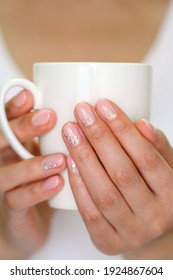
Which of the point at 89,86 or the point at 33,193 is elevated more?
the point at 89,86

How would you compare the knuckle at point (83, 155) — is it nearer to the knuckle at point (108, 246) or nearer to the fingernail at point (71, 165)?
the fingernail at point (71, 165)

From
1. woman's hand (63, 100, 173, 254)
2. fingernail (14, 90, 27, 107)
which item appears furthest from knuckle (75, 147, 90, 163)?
fingernail (14, 90, 27, 107)

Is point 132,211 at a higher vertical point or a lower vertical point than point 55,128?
lower

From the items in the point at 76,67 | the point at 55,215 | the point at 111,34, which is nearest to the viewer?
the point at 76,67

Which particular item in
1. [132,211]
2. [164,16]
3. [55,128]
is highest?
[164,16]

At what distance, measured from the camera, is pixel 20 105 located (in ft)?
2.08

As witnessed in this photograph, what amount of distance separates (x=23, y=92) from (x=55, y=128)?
6 cm

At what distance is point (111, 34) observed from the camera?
3.27 feet

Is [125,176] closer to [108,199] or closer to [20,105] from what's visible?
[108,199]

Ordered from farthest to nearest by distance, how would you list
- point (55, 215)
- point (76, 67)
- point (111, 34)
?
point (111, 34), point (55, 215), point (76, 67)

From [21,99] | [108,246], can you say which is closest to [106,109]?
[21,99]

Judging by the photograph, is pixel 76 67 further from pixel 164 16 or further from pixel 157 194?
pixel 164 16

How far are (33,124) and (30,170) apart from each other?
59 millimetres
